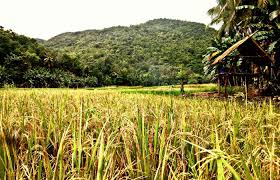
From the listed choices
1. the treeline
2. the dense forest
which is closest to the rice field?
the dense forest

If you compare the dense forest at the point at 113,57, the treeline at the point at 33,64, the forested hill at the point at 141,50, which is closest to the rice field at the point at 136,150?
the dense forest at the point at 113,57

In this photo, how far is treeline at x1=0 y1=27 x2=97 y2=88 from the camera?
48.7 m

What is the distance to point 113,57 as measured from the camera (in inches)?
3270

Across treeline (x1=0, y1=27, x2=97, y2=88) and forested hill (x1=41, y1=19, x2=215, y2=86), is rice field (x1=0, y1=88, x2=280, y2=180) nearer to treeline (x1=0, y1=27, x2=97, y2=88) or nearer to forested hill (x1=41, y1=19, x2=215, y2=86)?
treeline (x1=0, y1=27, x2=97, y2=88)

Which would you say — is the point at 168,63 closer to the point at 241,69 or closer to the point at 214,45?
the point at 214,45

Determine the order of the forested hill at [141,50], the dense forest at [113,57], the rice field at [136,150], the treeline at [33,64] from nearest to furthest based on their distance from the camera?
the rice field at [136,150] → the treeline at [33,64] → the dense forest at [113,57] → the forested hill at [141,50]

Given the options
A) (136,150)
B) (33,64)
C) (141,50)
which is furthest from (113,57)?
(136,150)

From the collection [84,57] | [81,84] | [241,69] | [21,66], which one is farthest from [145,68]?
[241,69]

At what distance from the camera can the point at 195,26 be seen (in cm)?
9881

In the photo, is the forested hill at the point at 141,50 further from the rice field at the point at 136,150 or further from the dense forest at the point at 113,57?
the rice field at the point at 136,150

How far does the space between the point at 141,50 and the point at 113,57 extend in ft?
32.6

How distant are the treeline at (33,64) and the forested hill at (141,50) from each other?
223 inches

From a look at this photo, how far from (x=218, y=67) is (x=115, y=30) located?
3635 inches

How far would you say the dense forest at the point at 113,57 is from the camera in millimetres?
52500
